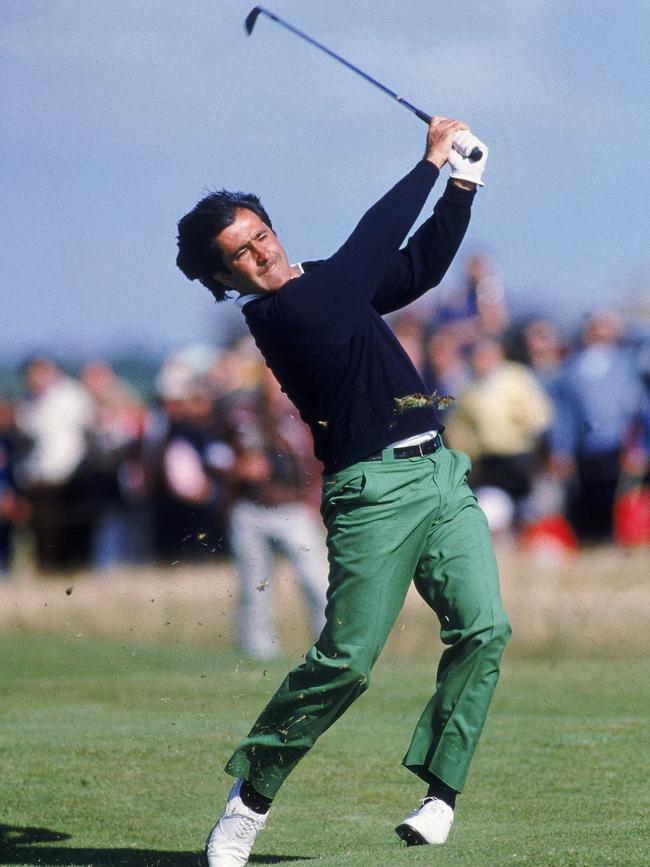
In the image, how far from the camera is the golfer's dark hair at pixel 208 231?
20.5 ft

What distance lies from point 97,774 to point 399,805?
147 cm

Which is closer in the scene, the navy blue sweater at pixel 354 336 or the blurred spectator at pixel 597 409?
the navy blue sweater at pixel 354 336

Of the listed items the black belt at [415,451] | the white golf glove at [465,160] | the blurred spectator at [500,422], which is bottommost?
the blurred spectator at [500,422]

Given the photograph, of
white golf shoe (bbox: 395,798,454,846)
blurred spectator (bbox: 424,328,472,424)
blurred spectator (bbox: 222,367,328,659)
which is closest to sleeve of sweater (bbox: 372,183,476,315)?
white golf shoe (bbox: 395,798,454,846)

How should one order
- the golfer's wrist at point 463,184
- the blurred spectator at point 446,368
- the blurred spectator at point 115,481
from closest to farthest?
the golfer's wrist at point 463,184, the blurred spectator at point 446,368, the blurred spectator at point 115,481

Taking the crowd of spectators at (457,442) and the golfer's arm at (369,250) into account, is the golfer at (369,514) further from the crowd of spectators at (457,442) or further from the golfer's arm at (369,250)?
the crowd of spectators at (457,442)

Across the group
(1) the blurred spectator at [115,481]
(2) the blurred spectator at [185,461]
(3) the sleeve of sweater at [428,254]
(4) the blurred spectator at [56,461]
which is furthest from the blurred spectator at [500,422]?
(3) the sleeve of sweater at [428,254]

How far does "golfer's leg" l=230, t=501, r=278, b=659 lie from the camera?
12297 mm

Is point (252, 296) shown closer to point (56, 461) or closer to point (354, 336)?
point (354, 336)

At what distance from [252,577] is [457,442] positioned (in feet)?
6.27

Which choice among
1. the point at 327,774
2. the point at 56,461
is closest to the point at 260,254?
the point at 327,774

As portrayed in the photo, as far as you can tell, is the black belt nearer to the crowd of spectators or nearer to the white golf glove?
the white golf glove

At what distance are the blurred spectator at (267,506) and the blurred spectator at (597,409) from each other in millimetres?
1874

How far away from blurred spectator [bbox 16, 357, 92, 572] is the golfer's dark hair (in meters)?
8.86
